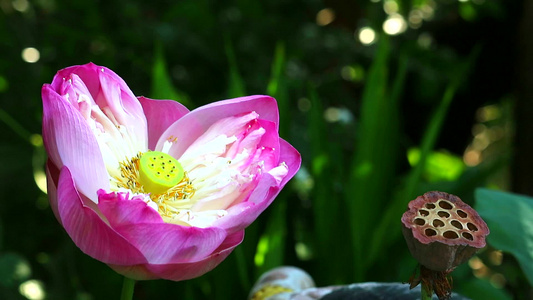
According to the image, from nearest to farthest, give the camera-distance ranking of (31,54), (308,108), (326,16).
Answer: (308,108)
(31,54)
(326,16)

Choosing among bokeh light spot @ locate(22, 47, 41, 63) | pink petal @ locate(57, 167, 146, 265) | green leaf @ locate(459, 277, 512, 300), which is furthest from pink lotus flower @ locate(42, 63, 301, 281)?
bokeh light spot @ locate(22, 47, 41, 63)

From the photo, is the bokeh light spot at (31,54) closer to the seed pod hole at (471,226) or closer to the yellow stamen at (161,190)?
the yellow stamen at (161,190)

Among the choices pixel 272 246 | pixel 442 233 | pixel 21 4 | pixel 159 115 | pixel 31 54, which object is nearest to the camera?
pixel 442 233

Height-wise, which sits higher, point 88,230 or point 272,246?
point 88,230

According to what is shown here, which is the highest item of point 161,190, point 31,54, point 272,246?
point 161,190

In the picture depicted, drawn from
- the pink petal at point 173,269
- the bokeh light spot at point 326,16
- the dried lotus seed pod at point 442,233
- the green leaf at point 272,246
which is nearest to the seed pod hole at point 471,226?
the dried lotus seed pod at point 442,233

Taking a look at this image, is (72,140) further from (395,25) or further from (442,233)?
(395,25)

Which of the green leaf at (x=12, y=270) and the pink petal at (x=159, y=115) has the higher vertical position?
the pink petal at (x=159, y=115)

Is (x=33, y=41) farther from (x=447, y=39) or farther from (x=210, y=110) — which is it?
(x=447, y=39)

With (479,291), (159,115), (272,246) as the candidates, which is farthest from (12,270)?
(479,291)
